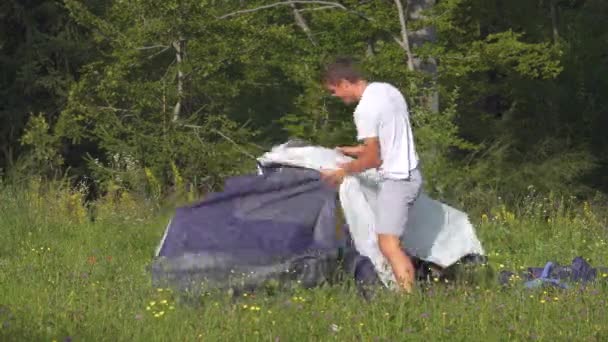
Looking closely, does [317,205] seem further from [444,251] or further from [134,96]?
[134,96]

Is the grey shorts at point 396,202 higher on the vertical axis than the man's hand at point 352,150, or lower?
lower

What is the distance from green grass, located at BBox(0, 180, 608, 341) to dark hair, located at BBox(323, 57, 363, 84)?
4.21 feet

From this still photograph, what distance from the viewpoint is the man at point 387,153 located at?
7805mm

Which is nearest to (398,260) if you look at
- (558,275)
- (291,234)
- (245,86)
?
(291,234)

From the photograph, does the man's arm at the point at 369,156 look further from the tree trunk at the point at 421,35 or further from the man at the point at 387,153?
the tree trunk at the point at 421,35

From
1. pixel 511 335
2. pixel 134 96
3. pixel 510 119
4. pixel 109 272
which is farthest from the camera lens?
pixel 510 119

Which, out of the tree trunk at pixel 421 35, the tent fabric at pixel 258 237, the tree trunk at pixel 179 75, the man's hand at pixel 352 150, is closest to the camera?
the tent fabric at pixel 258 237

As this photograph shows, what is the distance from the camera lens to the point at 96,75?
2452 centimetres

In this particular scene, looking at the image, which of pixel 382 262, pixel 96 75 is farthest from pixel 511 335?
pixel 96 75

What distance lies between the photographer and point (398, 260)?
7.89m

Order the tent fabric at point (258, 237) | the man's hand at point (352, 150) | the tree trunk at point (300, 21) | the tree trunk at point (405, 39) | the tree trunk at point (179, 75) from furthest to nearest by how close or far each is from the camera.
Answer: the tree trunk at point (300, 21) < the tree trunk at point (405, 39) < the tree trunk at point (179, 75) < the man's hand at point (352, 150) < the tent fabric at point (258, 237)

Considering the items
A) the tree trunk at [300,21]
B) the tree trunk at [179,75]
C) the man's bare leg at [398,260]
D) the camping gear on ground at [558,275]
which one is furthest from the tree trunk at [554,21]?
the man's bare leg at [398,260]

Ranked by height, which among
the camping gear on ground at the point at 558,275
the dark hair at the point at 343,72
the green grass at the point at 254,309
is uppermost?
the dark hair at the point at 343,72

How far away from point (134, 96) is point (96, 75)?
3.36 metres
